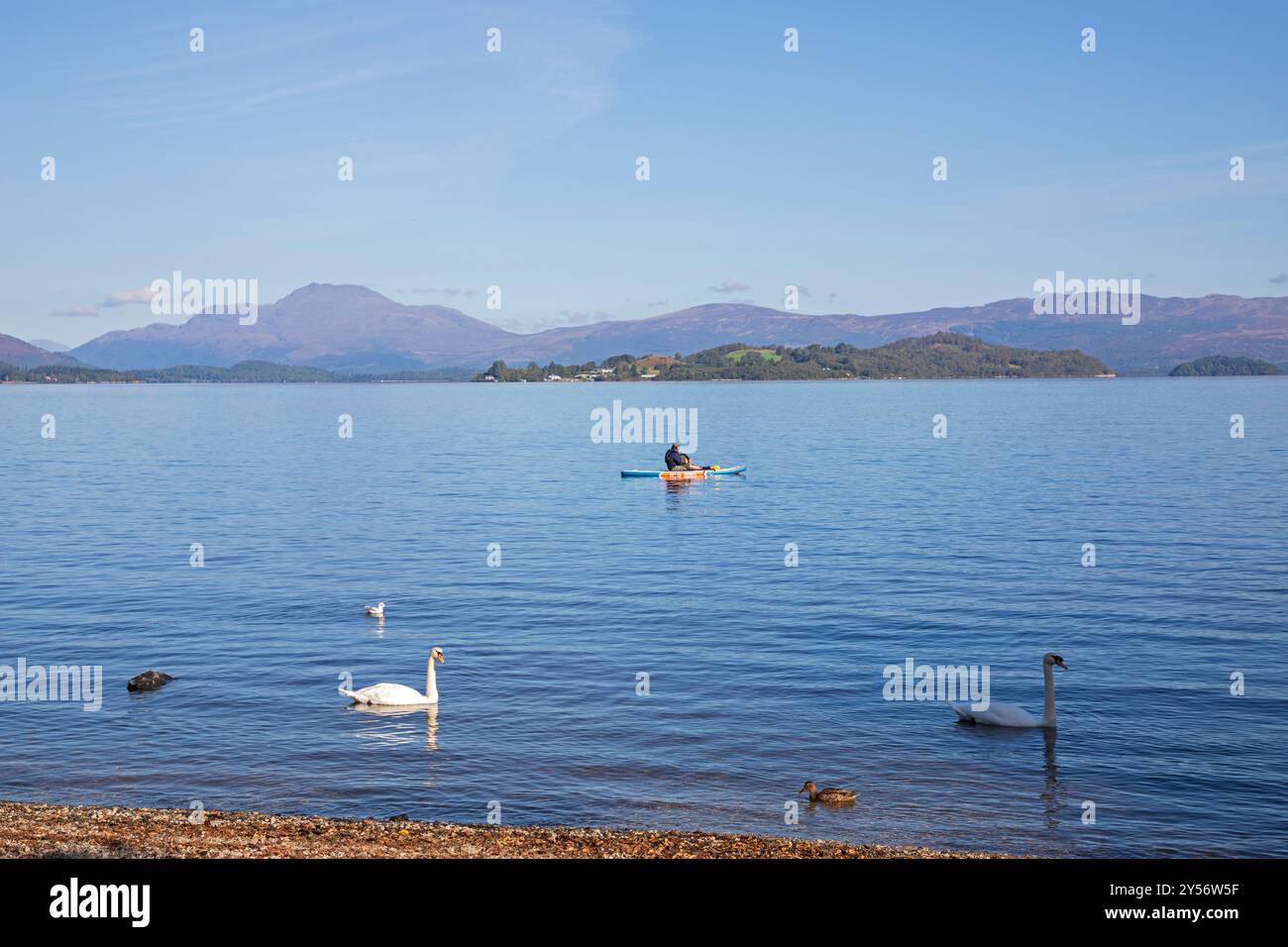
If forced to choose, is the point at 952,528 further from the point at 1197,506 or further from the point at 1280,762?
the point at 1280,762

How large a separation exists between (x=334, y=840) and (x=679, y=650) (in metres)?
17.1

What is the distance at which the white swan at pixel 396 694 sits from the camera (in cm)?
2727

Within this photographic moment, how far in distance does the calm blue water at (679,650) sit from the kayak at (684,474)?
7645 mm

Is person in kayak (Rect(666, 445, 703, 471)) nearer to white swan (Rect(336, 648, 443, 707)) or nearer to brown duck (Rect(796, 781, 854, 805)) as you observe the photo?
white swan (Rect(336, 648, 443, 707))

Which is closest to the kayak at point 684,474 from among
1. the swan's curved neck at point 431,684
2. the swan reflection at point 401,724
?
the swan's curved neck at point 431,684

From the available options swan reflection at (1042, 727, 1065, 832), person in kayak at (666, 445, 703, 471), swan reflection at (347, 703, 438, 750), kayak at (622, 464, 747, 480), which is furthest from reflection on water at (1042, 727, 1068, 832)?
kayak at (622, 464, 747, 480)

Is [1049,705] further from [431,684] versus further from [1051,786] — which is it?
[431,684]

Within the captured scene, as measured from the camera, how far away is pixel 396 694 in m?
27.3

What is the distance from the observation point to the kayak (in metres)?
85.3

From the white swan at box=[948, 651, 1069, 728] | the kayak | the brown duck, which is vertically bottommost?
the brown duck

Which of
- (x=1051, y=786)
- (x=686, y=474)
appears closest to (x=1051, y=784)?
(x=1051, y=786)

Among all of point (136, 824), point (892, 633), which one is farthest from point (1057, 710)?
point (136, 824)

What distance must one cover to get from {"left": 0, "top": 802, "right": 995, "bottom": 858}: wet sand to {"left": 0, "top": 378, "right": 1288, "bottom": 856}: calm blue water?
1.73 meters
